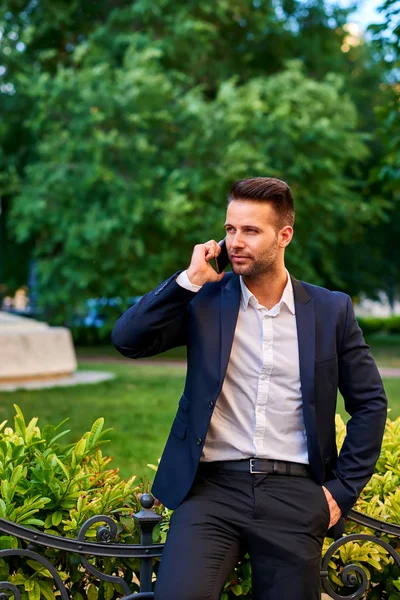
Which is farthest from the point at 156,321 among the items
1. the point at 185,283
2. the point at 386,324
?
the point at 386,324

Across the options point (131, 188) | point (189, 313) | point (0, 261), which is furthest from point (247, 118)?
point (189, 313)

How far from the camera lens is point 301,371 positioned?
305 cm

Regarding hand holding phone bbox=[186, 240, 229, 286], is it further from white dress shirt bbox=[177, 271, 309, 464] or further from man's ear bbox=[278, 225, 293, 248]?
man's ear bbox=[278, 225, 293, 248]

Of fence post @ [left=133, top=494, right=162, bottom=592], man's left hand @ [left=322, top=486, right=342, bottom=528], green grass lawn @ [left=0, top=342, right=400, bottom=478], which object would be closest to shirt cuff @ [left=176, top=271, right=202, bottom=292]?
fence post @ [left=133, top=494, right=162, bottom=592]

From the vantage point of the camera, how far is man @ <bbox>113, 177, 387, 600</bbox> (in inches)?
116

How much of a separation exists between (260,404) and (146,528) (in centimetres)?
59

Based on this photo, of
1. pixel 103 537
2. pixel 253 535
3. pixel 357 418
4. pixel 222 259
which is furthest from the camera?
pixel 222 259

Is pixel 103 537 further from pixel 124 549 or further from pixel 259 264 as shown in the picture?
pixel 259 264

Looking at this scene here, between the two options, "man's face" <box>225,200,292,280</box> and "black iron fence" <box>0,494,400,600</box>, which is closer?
"black iron fence" <box>0,494,400,600</box>

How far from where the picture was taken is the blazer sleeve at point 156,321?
3074 mm

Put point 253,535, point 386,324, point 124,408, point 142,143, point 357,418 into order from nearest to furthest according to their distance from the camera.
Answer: point 253,535
point 357,418
point 124,408
point 142,143
point 386,324

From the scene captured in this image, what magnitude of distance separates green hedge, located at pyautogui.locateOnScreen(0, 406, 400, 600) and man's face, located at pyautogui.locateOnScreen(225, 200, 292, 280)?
819 millimetres

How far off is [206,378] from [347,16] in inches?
1132

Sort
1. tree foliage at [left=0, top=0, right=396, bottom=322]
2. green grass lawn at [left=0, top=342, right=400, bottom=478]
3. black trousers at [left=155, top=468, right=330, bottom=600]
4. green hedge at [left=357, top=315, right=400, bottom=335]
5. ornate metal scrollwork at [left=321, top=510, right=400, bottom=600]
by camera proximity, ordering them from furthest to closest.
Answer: green hedge at [left=357, top=315, right=400, bottom=335], tree foliage at [left=0, top=0, right=396, bottom=322], green grass lawn at [left=0, top=342, right=400, bottom=478], ornate metal scrollwork at [left=321, top=510, right=400, bottom=600], black trousers at [left=155, top=468, right=330, bottom=600]
